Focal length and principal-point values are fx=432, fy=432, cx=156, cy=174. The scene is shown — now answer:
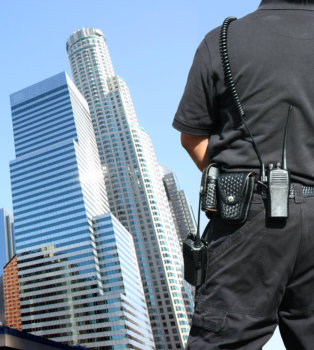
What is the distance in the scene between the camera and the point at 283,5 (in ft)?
6.03

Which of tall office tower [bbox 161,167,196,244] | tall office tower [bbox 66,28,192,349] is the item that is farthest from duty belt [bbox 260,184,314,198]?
tall office tower [bbox 161,167,196,244]

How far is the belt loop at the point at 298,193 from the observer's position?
5.08 feet

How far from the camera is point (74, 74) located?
168 metres

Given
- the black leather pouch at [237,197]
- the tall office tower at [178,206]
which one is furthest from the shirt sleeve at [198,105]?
the tall office tower at [178,206]

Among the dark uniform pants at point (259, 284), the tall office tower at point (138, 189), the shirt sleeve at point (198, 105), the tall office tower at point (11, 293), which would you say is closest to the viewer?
the dark uniform pants at point (259, 284)

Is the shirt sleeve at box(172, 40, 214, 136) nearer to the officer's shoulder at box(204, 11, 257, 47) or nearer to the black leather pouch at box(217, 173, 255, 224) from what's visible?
the officer's shoulder at box(204, 11, 257, 47)

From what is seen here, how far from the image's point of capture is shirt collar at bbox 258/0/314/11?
6.03 ft

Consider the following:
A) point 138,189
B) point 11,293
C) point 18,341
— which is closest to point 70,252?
point 138,189

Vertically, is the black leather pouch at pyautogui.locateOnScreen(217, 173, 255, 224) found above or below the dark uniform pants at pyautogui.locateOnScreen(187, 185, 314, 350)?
above

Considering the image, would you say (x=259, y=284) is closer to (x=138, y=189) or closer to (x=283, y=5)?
(x=283, y=5)

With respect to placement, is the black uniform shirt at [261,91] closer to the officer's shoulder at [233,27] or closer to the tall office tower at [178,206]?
the officer's shoulder at [233,27]

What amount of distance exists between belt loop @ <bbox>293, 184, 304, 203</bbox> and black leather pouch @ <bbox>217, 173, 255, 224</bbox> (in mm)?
154

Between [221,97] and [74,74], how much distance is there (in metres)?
174

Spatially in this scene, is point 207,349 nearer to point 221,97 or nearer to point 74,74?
point 221,97
